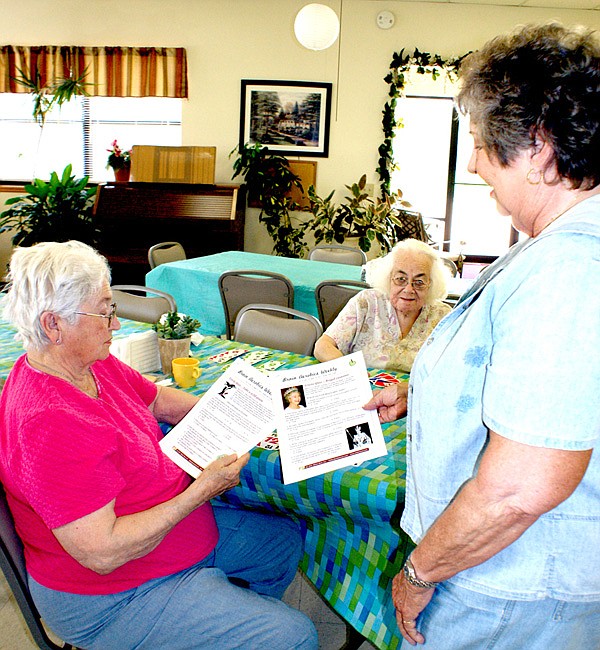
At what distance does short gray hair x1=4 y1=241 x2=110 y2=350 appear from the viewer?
1.37 m

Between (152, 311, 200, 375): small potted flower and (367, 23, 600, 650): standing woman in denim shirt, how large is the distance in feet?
4.13

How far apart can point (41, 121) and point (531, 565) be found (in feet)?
24.4

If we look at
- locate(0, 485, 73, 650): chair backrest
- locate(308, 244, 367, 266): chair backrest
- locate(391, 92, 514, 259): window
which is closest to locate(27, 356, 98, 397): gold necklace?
locate(0, 485, 73, 650): chair backrest

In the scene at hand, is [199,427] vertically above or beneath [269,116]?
beneath

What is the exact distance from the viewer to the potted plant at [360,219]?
21.2ft

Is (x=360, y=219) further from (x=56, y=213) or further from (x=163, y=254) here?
(x=56, y=213)

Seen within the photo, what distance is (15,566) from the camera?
1291 millimetres

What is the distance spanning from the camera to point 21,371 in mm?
1346

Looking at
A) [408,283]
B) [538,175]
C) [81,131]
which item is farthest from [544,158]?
[81,131]

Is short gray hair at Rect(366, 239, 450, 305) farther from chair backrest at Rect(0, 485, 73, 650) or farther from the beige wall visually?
the beige wall

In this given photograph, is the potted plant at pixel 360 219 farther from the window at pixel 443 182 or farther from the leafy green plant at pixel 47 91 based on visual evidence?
the leafy green plant at pixel 47 91

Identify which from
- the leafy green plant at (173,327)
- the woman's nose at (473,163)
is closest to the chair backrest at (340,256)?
the leafy green plant at (173,327)

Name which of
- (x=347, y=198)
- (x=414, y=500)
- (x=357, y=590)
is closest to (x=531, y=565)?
(x=414, y=500)

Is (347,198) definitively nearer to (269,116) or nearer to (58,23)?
(269,116)
